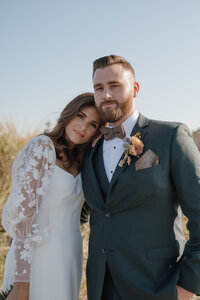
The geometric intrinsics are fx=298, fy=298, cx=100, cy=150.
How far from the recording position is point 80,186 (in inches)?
107

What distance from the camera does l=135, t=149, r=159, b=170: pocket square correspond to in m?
2.10

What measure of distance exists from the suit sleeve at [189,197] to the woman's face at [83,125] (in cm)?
103

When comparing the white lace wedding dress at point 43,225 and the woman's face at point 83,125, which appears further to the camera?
the woman's face at point 83,125

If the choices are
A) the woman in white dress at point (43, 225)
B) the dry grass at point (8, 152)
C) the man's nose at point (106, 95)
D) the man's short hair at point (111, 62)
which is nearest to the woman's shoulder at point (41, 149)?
the woman in white dress at point (43, 225)

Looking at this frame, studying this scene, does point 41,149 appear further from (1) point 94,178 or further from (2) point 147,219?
(2) point 147,219

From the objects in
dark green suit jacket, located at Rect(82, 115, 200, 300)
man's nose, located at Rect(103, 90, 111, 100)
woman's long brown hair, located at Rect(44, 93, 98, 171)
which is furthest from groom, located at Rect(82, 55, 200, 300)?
woman's long brown hair, located at Rect(44, 93, 98, 171)

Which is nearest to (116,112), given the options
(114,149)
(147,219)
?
(114,149)

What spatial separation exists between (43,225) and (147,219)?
0.94 m

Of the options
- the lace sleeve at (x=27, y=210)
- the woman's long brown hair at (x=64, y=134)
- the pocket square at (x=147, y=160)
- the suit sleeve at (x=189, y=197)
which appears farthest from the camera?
the woman's long brown hair at (x=64, y=134)

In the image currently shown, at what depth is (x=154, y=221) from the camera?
81.1 inches

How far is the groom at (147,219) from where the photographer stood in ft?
6.43

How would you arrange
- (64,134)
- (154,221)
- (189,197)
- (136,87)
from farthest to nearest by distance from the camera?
(64,134) → (136,87) → (154,221) → (189,197)

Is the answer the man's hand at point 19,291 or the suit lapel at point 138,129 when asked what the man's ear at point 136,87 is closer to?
the suit lapel at point 138,129

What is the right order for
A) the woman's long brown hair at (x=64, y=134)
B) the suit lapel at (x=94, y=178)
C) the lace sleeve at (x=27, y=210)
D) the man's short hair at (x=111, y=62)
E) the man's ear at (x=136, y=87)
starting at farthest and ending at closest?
1. the woman's long brown hair at (x=64, y=134)
2. the man's ear at (x=136, y=87)
3. the man's short hair at (x=111, y=62)
4. the lace sleeve at (x=27, y=210)
5. the suit lapel at (x=94, y=178)
